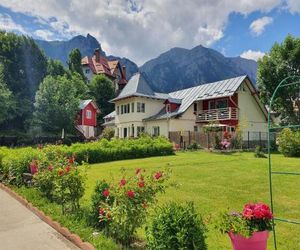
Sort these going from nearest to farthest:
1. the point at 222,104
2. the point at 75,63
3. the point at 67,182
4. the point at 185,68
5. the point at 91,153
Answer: the point at 67,182
the point at 91,153
the point at 222,104
the point at 75,63
the point at 185,68

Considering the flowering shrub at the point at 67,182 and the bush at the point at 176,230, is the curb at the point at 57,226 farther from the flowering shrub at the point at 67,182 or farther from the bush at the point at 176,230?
the bush at the point at 176,230

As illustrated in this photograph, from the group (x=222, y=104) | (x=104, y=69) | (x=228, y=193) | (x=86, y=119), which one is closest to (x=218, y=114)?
(x=222, y=104)

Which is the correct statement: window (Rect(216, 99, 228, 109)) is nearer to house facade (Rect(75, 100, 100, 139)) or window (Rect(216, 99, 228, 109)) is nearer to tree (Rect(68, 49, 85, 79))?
house facade (Rect(75, 100, 100, 139))

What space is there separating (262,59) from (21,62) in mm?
36757

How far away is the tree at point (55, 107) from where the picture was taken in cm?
4641

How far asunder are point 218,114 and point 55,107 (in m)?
21.5

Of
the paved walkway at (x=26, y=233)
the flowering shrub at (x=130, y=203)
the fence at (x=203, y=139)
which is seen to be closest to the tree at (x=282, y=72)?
the fence at (x=203, y=139)

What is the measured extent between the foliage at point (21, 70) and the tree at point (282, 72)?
32294mm

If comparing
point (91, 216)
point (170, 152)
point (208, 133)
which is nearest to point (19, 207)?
point (91, 216)

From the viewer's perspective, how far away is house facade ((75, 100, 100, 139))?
5525 cm

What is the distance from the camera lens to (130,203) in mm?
5258

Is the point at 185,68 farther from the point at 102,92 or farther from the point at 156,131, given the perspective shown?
the point at 156,131

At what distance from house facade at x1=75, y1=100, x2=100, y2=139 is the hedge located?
30.4 meters

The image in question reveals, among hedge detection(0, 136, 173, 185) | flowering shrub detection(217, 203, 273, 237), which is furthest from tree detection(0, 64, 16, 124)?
flowering shrub detection(217, 203, 273, 237)
